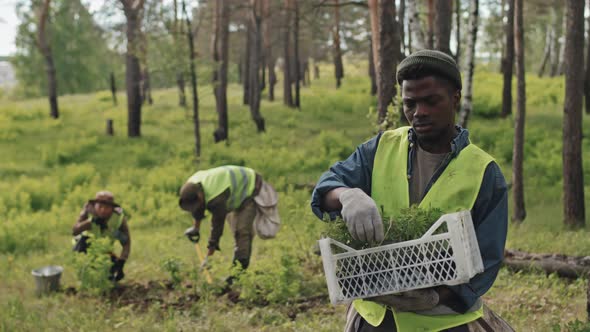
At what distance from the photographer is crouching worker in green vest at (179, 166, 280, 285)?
6.99m

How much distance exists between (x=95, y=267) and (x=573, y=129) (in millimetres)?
7587

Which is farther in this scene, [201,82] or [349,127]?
[349,127]

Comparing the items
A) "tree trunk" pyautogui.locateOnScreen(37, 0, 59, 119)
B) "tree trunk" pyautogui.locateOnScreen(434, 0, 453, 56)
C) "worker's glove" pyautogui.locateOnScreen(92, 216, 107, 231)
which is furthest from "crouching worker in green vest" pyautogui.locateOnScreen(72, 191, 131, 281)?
"tree trunk" pyautogui.locateOnScreen(37, 0, 59, 119)

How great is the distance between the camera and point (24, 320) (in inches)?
235

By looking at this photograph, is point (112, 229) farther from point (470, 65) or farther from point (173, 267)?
point (470, 65)

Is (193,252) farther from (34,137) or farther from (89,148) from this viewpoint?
(34,137)

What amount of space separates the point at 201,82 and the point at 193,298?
1235 centimetres

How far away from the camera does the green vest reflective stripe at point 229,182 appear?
22.9 ft

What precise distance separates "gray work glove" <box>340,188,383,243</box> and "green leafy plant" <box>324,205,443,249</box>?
0.27 feet

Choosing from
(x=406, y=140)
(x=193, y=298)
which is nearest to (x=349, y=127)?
(x=193, y=298)

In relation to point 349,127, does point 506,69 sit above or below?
above

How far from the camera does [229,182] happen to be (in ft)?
→ 23.1

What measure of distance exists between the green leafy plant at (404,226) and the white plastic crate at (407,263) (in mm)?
37

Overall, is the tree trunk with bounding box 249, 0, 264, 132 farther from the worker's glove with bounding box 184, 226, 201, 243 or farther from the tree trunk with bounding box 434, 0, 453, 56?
the worker's glove with bounding box 184, 226, 201, 243
